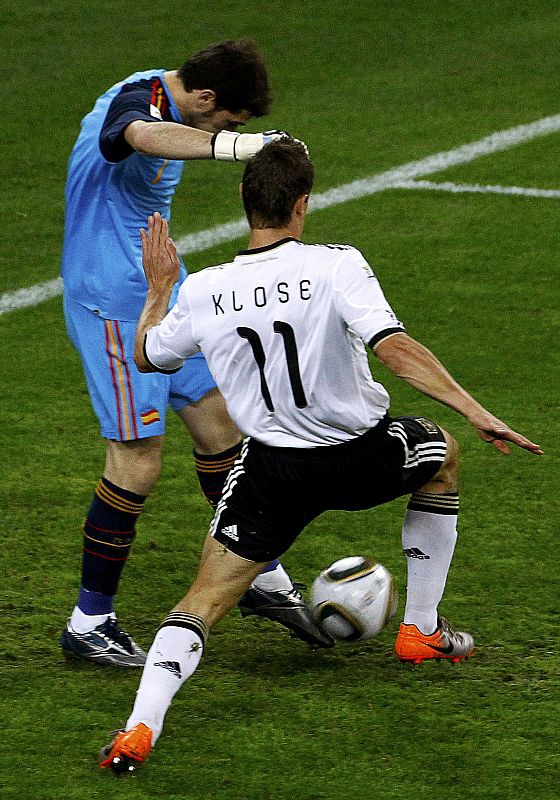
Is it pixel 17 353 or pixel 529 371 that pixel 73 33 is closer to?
pixel 17 353

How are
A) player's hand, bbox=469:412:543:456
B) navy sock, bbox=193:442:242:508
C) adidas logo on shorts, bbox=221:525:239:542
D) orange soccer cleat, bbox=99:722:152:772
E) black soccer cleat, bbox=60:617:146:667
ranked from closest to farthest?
1. player's hand, bbox=469:412:543:456
2. orange soccer cleat, bbox=99:722:152:772
3. adidas logo on shorts, bbox=221:525:239:542
4. black soccer cleat, bbox=60:617:146:667
5. navy sock, bbox=193:442:242:508

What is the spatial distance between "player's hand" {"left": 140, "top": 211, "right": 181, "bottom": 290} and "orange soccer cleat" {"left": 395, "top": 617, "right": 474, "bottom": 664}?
1299 millimetres

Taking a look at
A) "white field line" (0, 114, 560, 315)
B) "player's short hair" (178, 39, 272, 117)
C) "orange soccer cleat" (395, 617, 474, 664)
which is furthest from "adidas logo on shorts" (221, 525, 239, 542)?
Result: "white field line" (0, 114, 560, 315)

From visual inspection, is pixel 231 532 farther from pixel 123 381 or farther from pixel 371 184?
pixel 371 184

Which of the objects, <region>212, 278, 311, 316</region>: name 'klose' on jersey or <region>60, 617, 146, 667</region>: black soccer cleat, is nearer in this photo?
<region>212, 278, 311, 316</region>: name 'klose' on jersey

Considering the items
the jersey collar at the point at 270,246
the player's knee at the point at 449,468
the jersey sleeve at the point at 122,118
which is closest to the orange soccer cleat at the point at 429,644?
the player's knee at the point at 449,468

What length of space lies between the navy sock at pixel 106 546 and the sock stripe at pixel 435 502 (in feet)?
3.05

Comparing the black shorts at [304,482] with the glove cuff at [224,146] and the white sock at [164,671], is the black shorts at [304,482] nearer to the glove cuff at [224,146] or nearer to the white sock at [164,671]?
the white sock at [164,671]

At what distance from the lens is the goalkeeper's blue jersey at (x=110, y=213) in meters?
5.16

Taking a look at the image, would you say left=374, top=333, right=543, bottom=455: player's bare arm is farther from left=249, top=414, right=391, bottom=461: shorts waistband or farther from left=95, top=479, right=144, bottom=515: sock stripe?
left=95, top=479, right=144, bottom=515: sock stripe

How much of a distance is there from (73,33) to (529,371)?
7708mm

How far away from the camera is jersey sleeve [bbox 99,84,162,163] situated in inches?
192

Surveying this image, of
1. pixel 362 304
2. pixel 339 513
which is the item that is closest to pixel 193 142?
pixel 362 304

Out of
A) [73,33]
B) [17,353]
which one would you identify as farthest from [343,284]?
[73,33]
